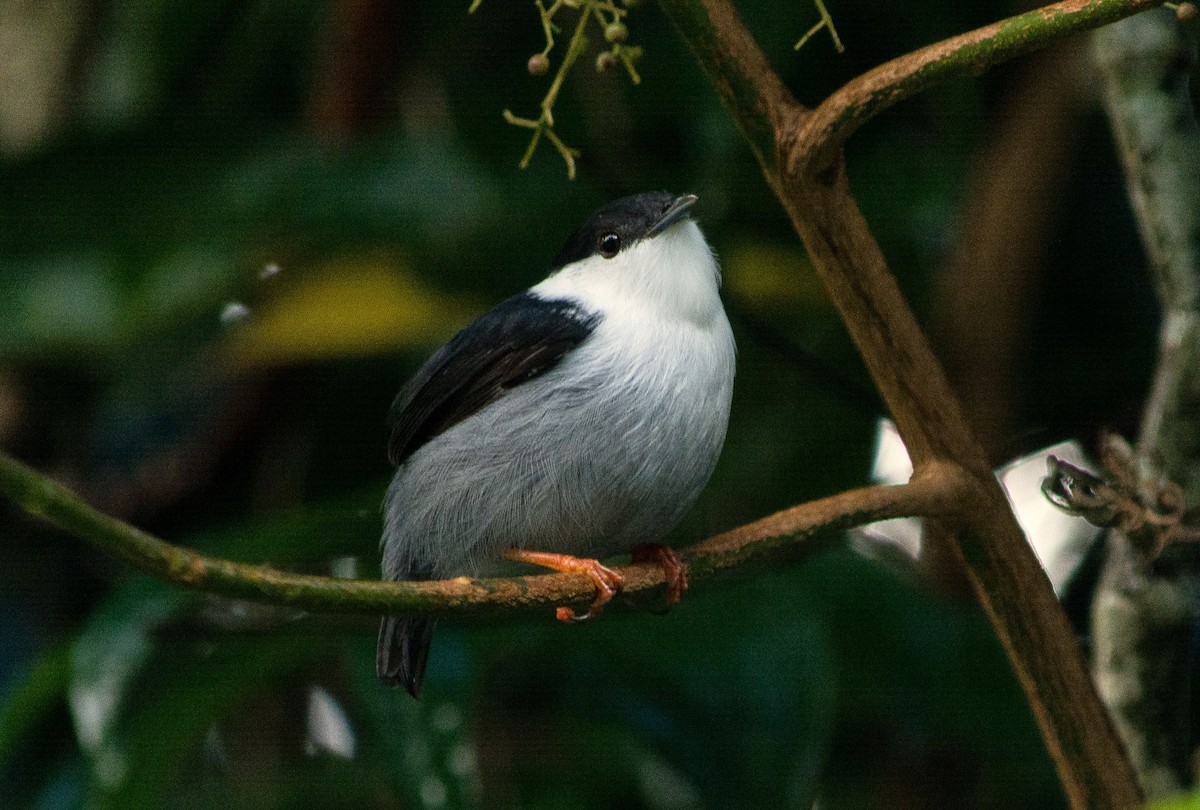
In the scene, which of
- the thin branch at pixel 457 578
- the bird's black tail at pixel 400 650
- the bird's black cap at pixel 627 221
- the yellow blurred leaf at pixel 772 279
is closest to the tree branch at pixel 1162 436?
the thin branch at pixel 457 578

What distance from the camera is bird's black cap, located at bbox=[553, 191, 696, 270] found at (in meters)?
2.21

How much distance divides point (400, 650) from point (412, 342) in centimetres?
128

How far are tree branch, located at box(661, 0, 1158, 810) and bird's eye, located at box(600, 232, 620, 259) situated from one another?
69 cm

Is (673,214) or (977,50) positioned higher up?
(977,50)

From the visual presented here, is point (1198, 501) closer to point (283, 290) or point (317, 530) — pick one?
point (317, 530)

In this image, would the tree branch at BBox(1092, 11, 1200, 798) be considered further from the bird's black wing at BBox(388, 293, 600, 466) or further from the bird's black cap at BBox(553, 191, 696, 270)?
the bird's black wing at BBox(388, 293, 600, 466)

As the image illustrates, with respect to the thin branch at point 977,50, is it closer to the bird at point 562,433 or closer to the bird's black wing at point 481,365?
the bird at point 562,433

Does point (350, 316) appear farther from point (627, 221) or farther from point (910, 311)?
point (910, 311)

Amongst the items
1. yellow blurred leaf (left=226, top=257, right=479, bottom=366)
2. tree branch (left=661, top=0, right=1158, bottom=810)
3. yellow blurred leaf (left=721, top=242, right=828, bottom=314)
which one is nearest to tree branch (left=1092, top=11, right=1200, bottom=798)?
tree branch (left=661, top=0, right=1158, bottom=810)

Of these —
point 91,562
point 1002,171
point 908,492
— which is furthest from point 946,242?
point 91,562

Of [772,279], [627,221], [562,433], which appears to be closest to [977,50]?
[562,433]

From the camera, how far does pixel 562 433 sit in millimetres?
1916

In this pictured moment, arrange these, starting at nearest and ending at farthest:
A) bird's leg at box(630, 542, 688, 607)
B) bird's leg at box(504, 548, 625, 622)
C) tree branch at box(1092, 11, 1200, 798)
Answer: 1. bird's leg at box(504, 548, 625, 622)
2. bird's leg at box(630, 542, 688, 607)
3. tree branch at box(1092, 11, 1200, 798)

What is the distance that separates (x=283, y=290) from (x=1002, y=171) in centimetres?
164
